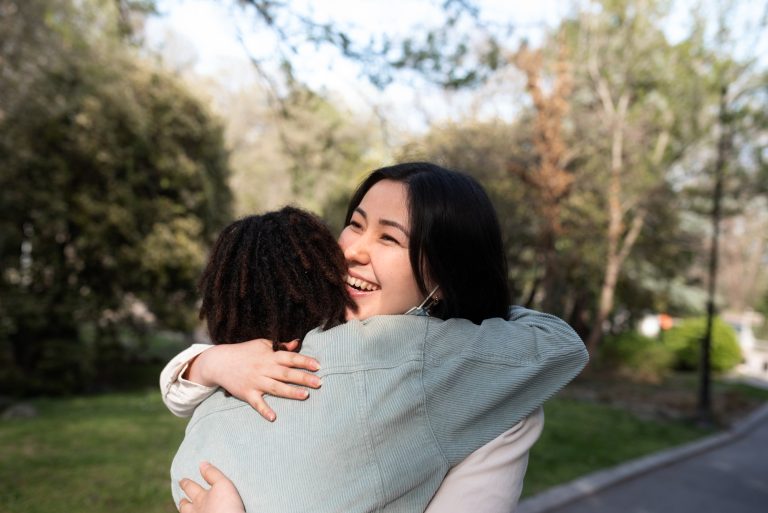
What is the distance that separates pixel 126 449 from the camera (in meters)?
6.69

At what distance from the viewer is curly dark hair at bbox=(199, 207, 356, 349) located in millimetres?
1552

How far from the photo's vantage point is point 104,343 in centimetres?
1229

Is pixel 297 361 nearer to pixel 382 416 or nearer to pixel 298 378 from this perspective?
pixel 298 378

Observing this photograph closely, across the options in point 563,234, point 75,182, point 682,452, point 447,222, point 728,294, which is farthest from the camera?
point 728,294

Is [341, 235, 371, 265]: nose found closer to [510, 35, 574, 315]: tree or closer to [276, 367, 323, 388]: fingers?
[276, 367, 323, 388]: fingers

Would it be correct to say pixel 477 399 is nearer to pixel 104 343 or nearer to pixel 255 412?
pixel 255 412

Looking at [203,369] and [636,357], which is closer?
[203,369]

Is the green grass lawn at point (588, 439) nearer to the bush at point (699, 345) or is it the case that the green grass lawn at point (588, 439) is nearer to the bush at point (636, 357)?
the bush at point (636, 357)

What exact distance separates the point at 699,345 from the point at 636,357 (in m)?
3.37

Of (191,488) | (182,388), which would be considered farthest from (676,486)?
(191,488)

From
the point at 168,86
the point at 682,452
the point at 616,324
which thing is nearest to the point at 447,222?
the point at 682,452

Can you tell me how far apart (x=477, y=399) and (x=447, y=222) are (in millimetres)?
473

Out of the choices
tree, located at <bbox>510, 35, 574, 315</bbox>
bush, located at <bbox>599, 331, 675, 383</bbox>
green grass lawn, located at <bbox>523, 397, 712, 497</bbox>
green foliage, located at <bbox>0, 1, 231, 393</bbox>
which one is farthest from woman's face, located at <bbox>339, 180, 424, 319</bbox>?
bush, located at <bbox>599, 331, 675, 383</bbox>

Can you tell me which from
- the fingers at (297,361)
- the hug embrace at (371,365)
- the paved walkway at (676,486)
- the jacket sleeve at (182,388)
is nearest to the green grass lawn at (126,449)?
the paved walkway at (676,486)
